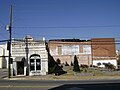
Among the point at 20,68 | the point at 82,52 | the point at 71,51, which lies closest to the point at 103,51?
the point at 82,52

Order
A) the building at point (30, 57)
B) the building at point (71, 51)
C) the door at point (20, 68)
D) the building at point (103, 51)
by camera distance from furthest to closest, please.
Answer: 1. the building at point (103, 51)
2. the building at point (71, 51)
3. the door at point (20, 68)
4. the building at point (30, 57)

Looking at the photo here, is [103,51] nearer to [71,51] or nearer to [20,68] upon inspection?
[71,51]

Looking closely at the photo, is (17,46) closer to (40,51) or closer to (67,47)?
(40,51)

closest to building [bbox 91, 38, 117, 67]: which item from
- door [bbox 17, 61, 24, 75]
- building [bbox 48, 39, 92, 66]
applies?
building [bbox 48, 39, 92, 66]

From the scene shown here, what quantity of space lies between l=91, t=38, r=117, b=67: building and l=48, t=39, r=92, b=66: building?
6.46ft

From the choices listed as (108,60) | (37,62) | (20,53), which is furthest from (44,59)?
(108,60)

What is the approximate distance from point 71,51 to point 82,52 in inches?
116

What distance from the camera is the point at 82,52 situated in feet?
235

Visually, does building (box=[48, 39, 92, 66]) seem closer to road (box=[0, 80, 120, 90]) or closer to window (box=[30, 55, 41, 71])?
window (box=[30, 55, 41, 71])

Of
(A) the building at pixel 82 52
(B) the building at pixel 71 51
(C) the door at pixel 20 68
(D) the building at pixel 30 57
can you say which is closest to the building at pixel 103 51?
(A) the building at pixel 82 52

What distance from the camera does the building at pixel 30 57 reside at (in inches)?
1688

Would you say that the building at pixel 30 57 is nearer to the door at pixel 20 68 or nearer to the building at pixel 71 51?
the door at pixel 20 68

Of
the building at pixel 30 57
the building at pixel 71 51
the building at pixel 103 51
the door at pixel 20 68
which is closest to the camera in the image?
the building at pixel 30 57

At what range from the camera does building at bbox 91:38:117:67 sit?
2862 inches
